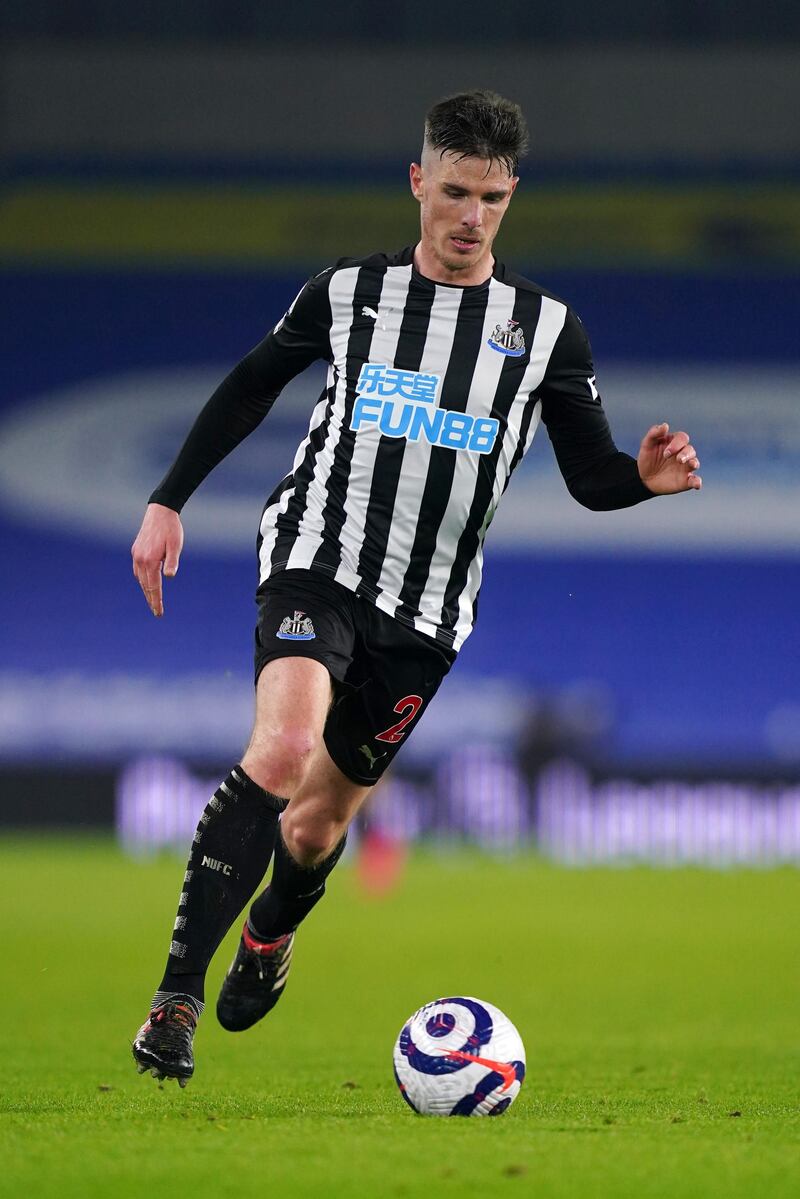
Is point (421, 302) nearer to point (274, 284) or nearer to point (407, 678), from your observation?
point (407, 678)

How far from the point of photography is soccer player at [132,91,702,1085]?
443cm

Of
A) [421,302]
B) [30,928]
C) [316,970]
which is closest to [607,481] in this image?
[421,302]

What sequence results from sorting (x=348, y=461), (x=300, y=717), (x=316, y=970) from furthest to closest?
1. (x=316, y=970)
2. (x=348, y=461)
3. (x=300, y=717)

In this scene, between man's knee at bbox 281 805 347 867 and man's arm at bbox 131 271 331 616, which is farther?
man's knee at bbox 281 805 347 867

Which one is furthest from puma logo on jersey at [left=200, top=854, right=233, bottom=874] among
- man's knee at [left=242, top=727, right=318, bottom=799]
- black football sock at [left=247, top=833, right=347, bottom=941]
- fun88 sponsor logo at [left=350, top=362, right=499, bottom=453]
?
fun88 sponsor logo at [left=350, top=362, right=499, bottom=453]

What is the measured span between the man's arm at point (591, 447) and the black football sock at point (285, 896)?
47.4 inches

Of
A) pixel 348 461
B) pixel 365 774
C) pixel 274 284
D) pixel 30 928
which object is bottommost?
pixel 30 928

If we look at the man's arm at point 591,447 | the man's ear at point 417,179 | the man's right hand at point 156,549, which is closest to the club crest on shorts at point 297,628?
the man's right hand at point 156,549

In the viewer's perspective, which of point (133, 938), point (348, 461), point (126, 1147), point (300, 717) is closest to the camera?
point (126, 1147)

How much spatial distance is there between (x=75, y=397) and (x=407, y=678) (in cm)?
1714

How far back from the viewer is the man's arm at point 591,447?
457cm

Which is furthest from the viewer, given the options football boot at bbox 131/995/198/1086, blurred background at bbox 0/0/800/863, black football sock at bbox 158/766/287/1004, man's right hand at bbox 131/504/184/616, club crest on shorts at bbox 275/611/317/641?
blurred background at bbox 0/0/800/863

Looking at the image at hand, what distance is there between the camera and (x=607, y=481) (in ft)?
15.6

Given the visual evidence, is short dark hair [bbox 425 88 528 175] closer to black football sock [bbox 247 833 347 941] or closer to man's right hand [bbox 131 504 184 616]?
man's right hand [bbox 131 504 184 616]
